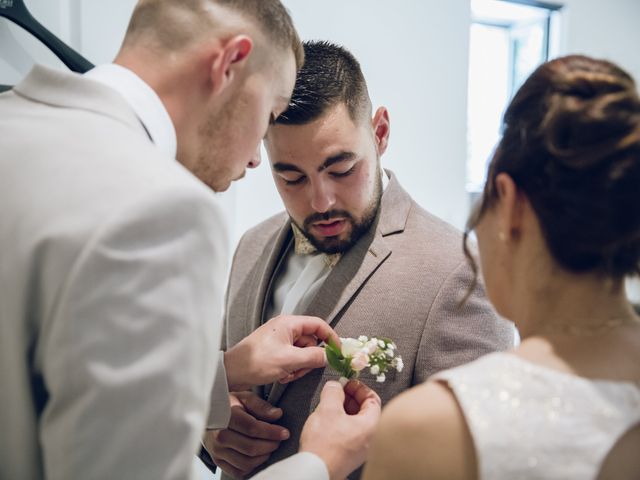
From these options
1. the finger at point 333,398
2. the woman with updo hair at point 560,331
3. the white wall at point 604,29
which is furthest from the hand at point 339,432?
the white wall at point 604,29

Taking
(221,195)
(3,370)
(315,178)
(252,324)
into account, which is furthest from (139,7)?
(221,195)

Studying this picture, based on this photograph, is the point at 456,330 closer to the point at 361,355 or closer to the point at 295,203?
the point at 361,355

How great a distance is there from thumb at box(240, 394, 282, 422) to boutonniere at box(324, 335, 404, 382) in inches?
8.8

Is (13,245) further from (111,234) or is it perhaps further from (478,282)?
(478,282)

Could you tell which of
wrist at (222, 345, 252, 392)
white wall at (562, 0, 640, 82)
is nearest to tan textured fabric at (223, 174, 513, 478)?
wrist at (222, 345, 252, 392)

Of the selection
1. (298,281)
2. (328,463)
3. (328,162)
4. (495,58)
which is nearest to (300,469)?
(328,463)

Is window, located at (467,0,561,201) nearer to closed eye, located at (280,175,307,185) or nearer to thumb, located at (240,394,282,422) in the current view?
closed eye, located at (280,175,307,185)

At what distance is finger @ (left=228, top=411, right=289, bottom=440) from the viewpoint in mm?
1434

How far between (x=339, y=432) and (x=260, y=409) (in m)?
0.34

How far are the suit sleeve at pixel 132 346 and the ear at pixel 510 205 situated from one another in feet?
1.34

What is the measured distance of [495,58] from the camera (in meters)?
3.48

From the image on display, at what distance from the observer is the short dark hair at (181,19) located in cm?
110

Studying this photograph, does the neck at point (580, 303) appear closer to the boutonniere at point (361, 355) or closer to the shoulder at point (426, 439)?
the shoulder at point (426, 439)

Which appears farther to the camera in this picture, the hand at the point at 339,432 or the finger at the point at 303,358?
the finger at the point at 303,358
